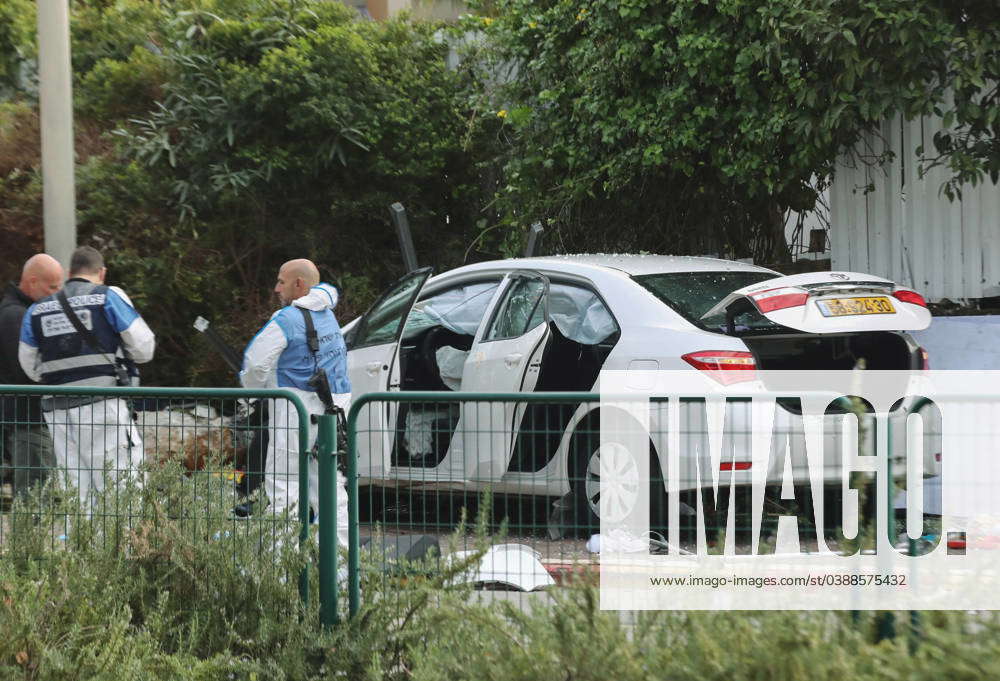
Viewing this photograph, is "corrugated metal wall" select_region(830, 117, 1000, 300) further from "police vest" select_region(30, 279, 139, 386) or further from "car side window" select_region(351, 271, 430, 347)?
"police vest" select_region(30, 279, 139, 386)

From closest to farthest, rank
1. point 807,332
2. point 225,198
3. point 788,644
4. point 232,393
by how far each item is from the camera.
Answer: point 788,644 < point 232,393 < point 807,332 < point 225,198

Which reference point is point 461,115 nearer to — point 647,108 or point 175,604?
point 647,108

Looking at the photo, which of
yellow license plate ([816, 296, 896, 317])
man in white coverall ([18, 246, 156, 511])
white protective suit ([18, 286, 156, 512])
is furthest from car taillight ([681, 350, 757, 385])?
man in white coverall ([18, 246, 156, 511])

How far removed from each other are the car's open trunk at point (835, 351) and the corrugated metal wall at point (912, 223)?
7.32ft

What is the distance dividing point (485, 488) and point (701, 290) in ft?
9.00

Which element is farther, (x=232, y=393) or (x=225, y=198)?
(x=225, y=198)

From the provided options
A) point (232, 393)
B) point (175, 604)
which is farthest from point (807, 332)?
point (175, 604)

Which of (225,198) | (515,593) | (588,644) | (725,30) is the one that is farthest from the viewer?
(225,198)

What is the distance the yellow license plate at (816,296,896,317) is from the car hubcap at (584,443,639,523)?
2088mm

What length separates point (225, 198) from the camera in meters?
12.0

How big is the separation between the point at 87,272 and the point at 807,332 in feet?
12.8

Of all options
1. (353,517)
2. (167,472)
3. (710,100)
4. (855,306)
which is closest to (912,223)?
(710,100)

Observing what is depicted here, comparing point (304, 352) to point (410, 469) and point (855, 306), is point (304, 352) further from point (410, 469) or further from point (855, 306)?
point (855, 306)

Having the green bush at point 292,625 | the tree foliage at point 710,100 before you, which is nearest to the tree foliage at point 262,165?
the tree foliage at point 710,100
